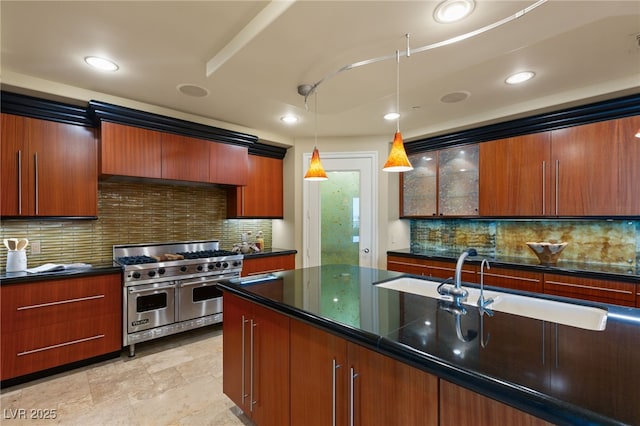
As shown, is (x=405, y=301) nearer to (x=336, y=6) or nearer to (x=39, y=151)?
(x=336, y=6)

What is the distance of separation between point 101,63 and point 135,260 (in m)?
1.83

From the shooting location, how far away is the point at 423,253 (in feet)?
12.6

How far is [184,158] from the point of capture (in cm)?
338

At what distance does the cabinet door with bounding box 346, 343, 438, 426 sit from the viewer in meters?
1.03

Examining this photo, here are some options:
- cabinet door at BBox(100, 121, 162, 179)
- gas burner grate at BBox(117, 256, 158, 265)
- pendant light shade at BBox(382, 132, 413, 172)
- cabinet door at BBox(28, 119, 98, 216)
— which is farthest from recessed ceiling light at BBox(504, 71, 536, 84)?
cabinet door at BBox(28, 119, 98, 216)

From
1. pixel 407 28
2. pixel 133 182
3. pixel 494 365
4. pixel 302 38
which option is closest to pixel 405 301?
pixel 494 365

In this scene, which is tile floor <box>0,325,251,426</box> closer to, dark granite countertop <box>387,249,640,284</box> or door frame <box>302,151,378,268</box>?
door frame <box>302,151,378,268</box>

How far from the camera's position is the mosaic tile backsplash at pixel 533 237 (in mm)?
2873

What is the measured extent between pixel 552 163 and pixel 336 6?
275 centimetres

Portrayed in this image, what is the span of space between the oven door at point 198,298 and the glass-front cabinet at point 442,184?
2577 millimetres

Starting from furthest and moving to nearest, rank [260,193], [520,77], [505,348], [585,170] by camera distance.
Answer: [260,193] < [585,170] < [520,77] < [505,348]

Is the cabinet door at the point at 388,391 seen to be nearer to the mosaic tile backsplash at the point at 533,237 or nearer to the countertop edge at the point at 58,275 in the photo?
the countertop edge at the point at 58,275

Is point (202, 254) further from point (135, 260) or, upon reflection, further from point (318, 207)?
point (318, 207)

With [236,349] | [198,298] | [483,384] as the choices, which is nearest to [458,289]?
[483,384]
